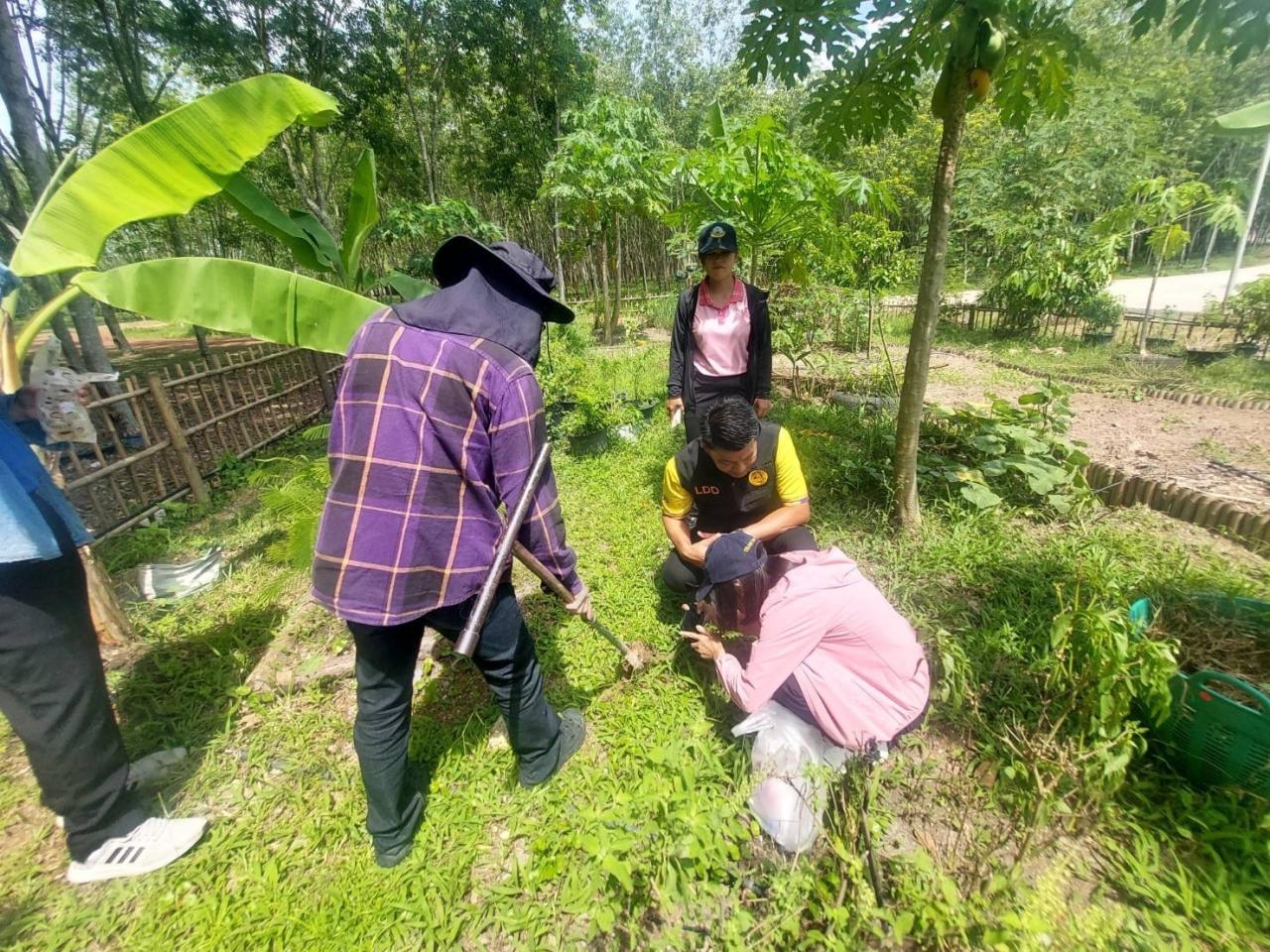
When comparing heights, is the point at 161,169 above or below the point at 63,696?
above

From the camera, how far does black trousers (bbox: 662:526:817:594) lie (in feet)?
8.87

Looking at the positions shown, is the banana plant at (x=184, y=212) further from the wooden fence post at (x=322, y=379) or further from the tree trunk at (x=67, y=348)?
the tree trunk at (x=67, y=348)

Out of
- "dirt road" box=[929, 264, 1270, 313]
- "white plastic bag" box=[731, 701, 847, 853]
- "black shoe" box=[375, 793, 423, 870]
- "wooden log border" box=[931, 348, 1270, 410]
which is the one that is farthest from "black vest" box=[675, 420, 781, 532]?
"dirt road" box=[929, 264, 1270, 313]

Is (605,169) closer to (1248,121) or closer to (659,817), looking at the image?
(1248,121)

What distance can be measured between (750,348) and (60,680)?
3304 millimetres

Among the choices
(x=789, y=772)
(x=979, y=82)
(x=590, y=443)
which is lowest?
(x=789, y=772)

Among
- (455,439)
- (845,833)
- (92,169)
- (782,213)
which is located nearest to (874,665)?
(845,833)

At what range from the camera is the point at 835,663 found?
187 centimetres

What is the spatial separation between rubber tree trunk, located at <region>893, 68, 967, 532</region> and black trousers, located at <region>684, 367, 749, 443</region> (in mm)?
943

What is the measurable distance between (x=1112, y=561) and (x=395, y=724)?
3524 millimetres

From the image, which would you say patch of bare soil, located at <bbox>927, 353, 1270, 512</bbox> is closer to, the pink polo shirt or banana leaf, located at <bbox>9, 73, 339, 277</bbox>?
the pink polo shirt

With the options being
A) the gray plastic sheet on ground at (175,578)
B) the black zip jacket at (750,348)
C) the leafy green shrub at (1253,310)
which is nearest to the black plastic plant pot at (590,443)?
the black zip jacket at (750,348)

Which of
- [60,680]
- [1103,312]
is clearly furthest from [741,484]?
[1103,312]

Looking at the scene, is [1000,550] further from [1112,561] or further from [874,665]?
[874,665]
